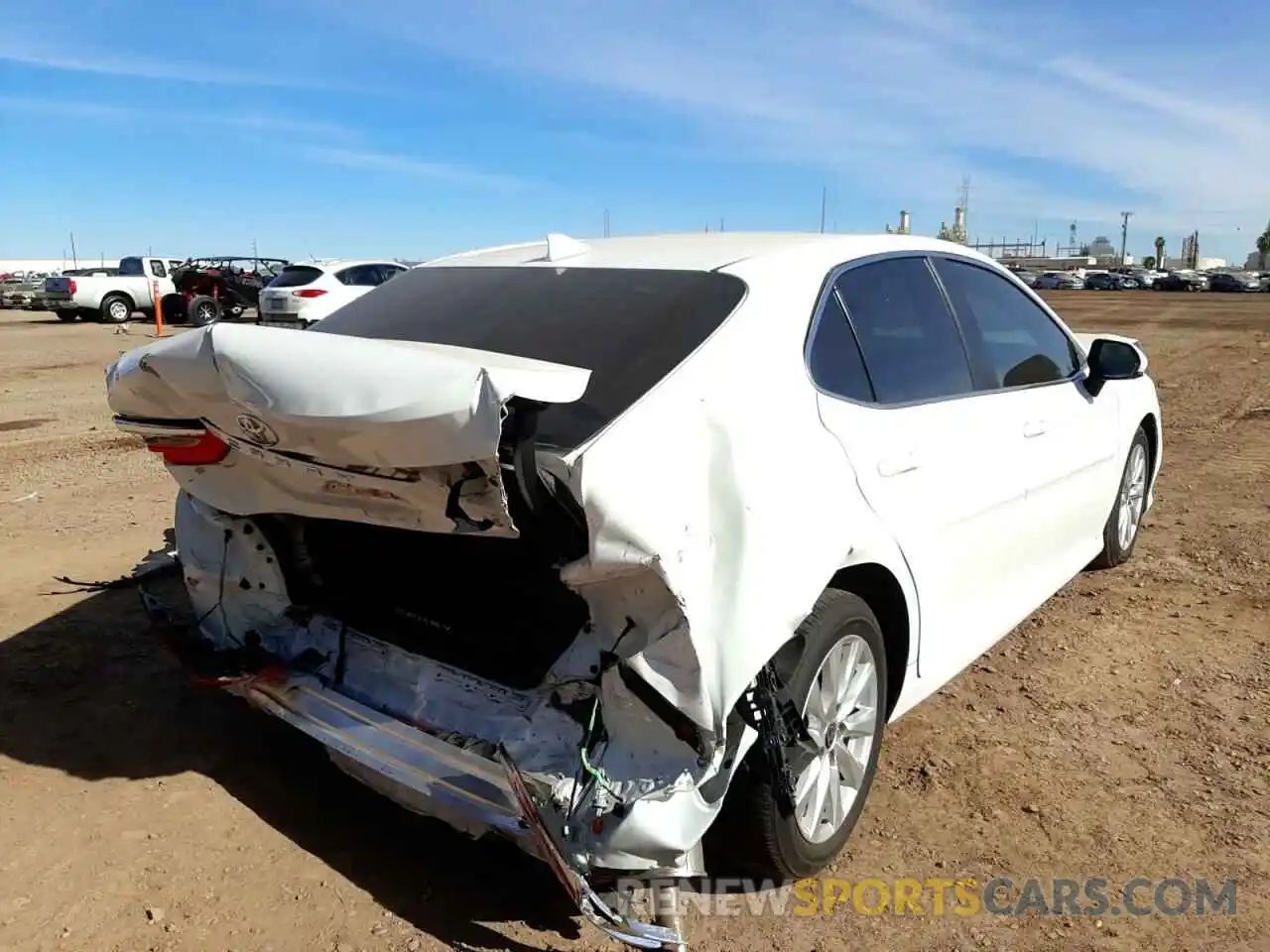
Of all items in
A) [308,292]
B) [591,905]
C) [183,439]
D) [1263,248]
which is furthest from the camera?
[1263,248]

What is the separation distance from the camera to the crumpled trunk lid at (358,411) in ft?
7.09

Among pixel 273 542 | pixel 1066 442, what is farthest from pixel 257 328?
pixel 1066 442

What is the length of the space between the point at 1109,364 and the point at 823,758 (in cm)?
250

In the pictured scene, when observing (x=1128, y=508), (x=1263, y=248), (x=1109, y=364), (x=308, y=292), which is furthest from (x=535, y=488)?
(x=1263, y=248)

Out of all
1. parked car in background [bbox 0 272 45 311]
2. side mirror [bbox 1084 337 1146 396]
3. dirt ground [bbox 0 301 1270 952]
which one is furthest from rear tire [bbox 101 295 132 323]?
side mirror [bbox 1084 337 1146 396]

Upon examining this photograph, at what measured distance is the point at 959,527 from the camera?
324 centimetres

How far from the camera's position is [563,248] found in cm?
363

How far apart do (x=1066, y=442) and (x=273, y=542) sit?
120 inches

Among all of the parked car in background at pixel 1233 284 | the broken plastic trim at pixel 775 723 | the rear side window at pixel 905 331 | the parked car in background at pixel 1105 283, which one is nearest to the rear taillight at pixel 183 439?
the broken plastic trim at pixel 775 723

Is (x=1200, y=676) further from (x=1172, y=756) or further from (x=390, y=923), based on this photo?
(x=390, y=923)

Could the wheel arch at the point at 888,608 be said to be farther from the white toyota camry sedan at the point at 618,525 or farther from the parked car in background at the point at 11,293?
the parked car in background at the point at 11,293

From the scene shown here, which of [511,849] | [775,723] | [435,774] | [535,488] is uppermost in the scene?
[535,488]

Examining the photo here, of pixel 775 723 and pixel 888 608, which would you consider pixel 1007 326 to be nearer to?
pixel 888 608

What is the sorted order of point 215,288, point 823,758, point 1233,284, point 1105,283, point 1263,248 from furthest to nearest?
point 1263,248 → point 1105,283 → point 1233,284 → point 215,288 → point 823,758
